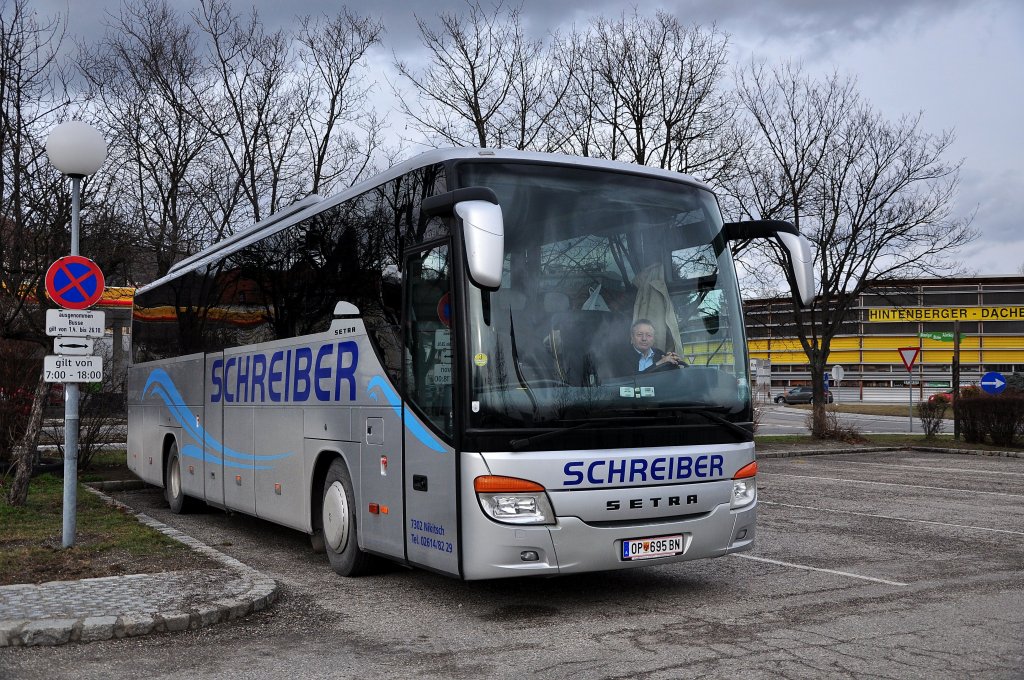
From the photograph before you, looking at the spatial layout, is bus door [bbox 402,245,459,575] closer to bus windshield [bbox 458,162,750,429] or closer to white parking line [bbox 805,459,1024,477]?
bus windshield [bbox 458,162,750,429]

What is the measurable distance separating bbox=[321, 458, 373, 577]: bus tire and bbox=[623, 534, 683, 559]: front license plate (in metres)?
2.42

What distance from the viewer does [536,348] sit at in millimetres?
6785

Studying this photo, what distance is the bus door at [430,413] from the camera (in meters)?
6.88

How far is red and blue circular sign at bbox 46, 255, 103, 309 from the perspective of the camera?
9.36 metres

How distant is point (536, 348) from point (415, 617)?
2068 millimetres

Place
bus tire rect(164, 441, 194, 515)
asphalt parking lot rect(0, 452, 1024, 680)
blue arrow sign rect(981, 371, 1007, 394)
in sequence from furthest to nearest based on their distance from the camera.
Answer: blue arrow sign rect(981, 371, 1007, 394)
bus tire rect(164, 441, 194, 515)
asphalt parking lot rect(0, 452, 1024, 680)

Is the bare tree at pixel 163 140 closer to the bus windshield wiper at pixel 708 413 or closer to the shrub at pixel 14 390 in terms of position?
the shrub at pixel 14 390

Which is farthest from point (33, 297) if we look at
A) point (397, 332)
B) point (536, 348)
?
point (536, 348)

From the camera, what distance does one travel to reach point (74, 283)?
31.1 ft

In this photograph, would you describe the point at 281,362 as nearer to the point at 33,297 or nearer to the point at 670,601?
the point at 670,601

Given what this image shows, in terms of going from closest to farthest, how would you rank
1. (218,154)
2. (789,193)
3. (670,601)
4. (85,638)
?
(85,638) < (670,601) < (218,154) < (789,193)

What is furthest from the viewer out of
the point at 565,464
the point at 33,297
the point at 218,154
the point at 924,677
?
the point at 218,154

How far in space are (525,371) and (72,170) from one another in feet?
18.8

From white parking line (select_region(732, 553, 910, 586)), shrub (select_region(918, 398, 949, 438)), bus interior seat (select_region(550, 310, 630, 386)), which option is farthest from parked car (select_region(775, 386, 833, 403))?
bus interior seat (select_region(550, 310, 630, 386))
